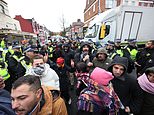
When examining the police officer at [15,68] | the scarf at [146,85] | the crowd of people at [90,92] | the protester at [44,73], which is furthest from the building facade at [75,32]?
the scarf at [146,85]

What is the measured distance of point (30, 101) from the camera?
5.44ft

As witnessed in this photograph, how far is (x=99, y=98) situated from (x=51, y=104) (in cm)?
67

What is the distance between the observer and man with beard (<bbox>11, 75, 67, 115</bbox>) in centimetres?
163

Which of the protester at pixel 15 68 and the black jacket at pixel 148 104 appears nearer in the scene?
the black jacket at pixel 148 104

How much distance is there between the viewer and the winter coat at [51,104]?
176cm

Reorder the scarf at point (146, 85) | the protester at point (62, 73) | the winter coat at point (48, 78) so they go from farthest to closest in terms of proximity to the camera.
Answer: the protester at point (62, 73) < the winter coat at point (48, 78) < the scarf at point (146, 85)

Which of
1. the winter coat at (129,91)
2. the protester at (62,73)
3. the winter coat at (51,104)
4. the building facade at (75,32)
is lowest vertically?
the building facade at (75,32)

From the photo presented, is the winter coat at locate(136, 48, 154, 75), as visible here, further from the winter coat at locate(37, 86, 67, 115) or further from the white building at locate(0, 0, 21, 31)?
the white building at locate(0, 0, 21, 31)

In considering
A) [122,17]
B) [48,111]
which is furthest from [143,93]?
[122,17]

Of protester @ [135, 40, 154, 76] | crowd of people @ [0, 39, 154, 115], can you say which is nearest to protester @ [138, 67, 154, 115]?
crowd of people @ [0, 39, 154, 115]

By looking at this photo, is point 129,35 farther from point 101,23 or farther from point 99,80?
point 99,80

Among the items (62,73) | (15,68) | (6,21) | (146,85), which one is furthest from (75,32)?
(146,85)

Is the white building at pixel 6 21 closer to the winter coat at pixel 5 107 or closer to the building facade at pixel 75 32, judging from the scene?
the building facade at pixel 75 32

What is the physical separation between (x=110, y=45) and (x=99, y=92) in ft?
17.5
